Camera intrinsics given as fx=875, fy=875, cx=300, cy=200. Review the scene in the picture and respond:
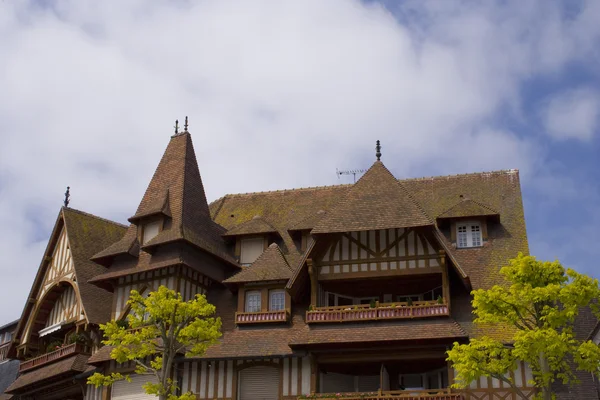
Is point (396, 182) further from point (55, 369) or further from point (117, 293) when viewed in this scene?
point (55, 369)

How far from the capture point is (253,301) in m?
35.9

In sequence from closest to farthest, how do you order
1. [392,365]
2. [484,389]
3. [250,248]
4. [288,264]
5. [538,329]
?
[538,329]
[484,389]
[392,365]
[288,264]
[250,248]

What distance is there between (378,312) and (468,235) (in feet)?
19.5

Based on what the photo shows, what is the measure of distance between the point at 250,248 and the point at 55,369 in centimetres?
984

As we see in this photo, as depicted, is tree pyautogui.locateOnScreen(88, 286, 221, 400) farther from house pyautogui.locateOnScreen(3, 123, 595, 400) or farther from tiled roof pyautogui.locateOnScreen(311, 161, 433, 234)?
tiled roof pyautogui.locateOnScreen(311, 161, 433, 234)

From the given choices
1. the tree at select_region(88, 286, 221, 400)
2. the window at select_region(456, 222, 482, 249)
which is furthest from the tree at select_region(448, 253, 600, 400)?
the window at select_region(456, 222, 482, 249)

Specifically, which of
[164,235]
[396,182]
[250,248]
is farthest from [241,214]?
[396,182]

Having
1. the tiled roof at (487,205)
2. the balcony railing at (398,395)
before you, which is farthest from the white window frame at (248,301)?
the tiled roof at (487,205)

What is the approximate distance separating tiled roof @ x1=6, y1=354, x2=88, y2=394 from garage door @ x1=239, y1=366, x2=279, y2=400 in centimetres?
728

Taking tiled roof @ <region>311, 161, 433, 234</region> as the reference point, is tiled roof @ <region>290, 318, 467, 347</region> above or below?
below

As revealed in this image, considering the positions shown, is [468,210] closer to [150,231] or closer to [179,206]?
[179,206]

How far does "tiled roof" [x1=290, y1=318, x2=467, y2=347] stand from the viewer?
3184 cm

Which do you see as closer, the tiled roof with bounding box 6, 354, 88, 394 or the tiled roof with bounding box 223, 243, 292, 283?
the tiled roof with bounding box 223, 243, 292, 283

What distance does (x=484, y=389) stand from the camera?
31469mm
